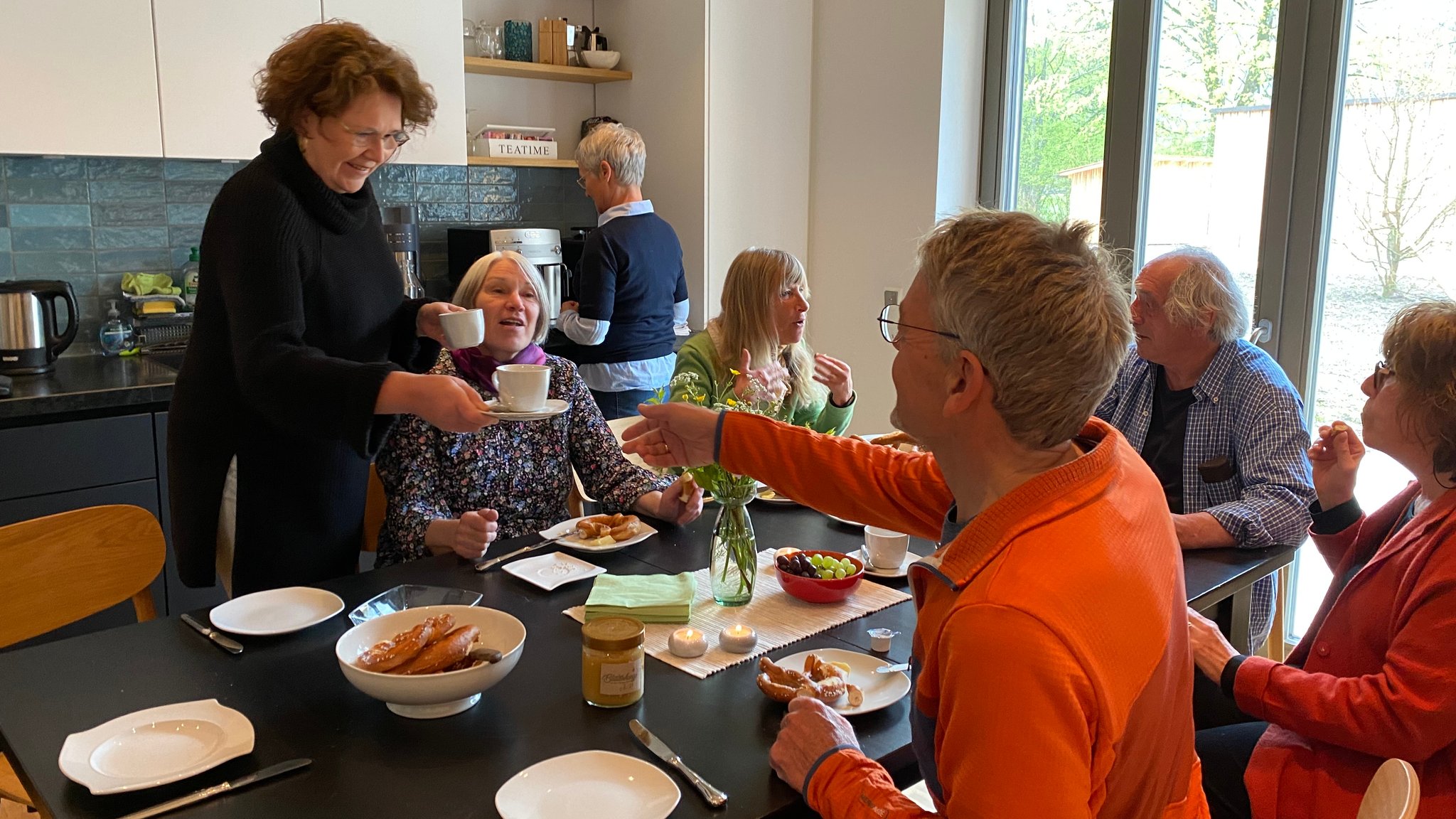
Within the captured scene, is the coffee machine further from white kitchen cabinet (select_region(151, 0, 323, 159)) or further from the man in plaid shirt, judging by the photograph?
the man in plaid shirt

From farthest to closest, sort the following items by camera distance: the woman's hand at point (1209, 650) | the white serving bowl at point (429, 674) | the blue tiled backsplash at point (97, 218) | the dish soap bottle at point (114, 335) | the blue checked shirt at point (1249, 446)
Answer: the dish soap bottle at point (114, 335) < the blue tiled backsplash at point (97, 218) < the blue checked shirt at point (1249, 446) < the woman's hand at point (1209, 650) < the white serving bowl at point (429, 674)

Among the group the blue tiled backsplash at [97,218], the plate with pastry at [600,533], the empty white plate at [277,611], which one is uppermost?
the blue tiled backsplash at [97,218]

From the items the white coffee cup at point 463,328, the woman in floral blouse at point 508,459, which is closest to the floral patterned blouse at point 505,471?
the woman in floral blouse at point 508,459

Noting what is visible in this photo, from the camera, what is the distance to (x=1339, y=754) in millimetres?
1496

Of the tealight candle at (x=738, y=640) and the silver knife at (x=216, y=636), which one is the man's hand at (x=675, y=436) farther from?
the silver knife at (x=216, y=636)

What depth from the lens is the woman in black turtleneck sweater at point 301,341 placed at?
1.69 m

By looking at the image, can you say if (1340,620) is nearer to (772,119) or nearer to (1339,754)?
(1339,754)

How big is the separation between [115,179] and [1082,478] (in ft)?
11.2

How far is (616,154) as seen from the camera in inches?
141

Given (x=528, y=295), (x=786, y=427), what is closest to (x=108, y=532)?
(x=528, y=295)

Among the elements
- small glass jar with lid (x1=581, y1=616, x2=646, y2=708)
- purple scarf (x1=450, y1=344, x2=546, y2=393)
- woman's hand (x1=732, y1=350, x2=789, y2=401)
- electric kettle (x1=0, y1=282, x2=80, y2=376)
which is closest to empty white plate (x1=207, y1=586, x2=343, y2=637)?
small glass jar with lid (x1=581, y1=616, x2=646, y2=708)

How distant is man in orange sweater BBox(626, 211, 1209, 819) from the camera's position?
949 mm

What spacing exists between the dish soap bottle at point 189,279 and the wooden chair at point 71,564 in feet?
6.15

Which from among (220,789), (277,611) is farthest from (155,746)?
(277,611)
